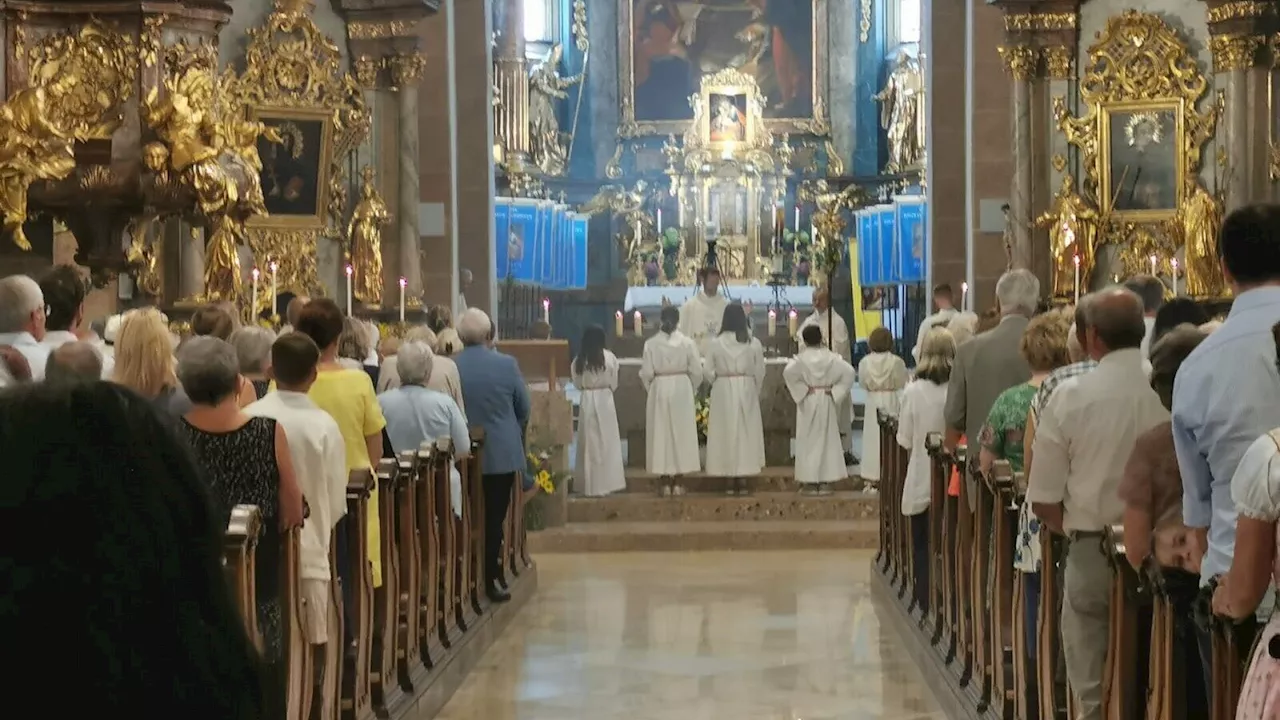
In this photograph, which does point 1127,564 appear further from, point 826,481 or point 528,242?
point 528,242

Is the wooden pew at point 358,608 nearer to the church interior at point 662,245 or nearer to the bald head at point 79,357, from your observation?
the church interior at point 662,245

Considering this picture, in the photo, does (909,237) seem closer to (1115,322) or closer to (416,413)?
(416,413)

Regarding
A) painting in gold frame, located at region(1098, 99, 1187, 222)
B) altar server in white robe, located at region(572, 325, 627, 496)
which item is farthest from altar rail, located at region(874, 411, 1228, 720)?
painting in gold frame, located at region(1098, 99, 1187, 222)

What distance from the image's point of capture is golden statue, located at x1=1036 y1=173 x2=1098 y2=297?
715 inches

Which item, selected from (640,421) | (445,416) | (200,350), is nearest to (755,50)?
(640,421)

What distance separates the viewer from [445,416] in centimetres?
1011

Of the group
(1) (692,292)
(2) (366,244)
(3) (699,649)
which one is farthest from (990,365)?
(1) (692,292)

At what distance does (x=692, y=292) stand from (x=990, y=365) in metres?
19.4

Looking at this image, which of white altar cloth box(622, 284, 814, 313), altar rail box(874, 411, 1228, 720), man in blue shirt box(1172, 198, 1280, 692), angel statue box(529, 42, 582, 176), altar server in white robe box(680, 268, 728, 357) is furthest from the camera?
angel statue box(529, 42, 582, 176)

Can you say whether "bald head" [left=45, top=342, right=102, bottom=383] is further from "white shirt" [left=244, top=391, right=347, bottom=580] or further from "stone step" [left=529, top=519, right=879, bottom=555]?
"stone step" [left=529, top=519, right=879, bottom=555]

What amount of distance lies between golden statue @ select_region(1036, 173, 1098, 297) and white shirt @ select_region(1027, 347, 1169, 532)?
11.9m

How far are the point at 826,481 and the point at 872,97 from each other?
1462 cm

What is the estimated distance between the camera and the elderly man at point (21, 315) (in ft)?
24.0

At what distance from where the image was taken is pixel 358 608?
7.86 meters
